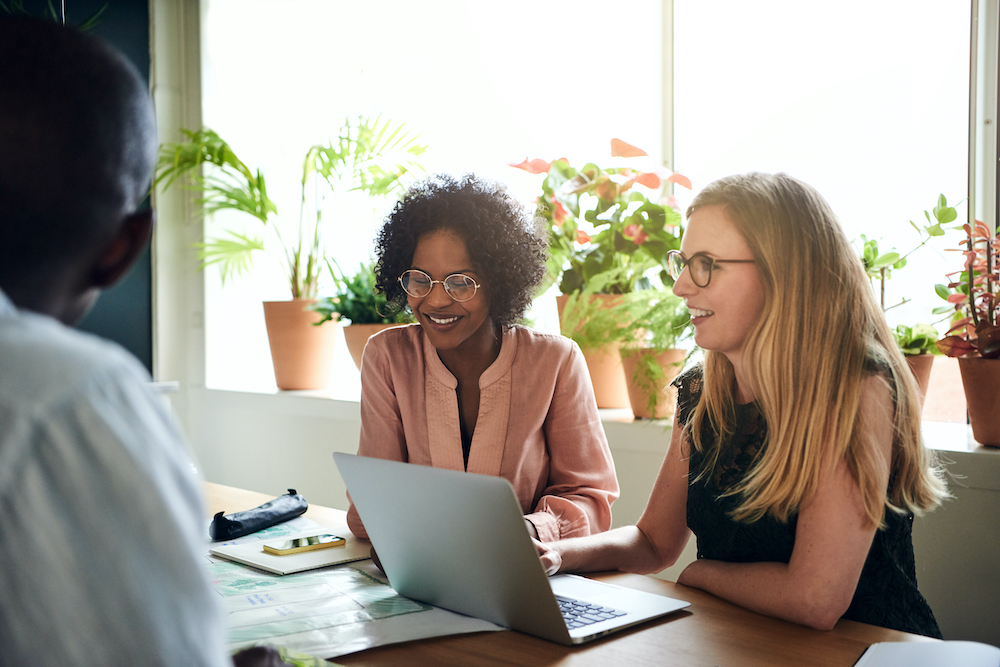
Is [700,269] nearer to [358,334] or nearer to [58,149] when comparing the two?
[58,149]

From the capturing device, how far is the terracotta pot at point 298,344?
3.49 meters

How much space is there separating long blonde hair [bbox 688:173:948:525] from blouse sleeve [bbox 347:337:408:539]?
0.78 meters

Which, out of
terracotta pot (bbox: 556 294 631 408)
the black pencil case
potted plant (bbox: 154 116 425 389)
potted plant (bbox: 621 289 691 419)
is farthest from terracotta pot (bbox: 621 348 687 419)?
potted plant (bbox: 154 116 425 389)

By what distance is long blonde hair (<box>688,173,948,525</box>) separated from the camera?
1276mm

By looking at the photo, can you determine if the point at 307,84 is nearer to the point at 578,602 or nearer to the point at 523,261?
the point at 523,261

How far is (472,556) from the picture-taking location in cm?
106

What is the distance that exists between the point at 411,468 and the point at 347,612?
0.84ft

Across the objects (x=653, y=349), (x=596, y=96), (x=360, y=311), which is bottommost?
(x=653, y=349)

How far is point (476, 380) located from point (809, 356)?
787 mm

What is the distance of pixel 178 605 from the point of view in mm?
421

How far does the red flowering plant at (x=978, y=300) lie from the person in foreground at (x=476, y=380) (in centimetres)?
83

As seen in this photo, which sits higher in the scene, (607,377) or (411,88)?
(411,88)

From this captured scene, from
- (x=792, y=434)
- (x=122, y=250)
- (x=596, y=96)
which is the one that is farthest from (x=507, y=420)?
(x=596, y=96)

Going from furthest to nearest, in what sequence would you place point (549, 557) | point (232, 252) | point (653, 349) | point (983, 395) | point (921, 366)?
1. point (232, 252)
2. point (653, 349)
3. point (921, 366)
4. point (983, 395)
5. point (549, 557)
